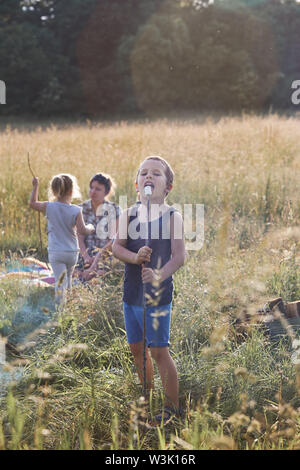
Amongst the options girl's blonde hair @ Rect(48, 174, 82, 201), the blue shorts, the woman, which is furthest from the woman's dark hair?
the blue shorts

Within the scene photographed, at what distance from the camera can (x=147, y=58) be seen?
96.8 ft

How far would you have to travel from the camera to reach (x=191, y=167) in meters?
6.70

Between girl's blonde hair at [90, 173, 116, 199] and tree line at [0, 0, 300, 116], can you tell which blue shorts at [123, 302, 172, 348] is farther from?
tree line at [0, 0, 300, 116]

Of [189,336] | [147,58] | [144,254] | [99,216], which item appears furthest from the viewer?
[147,58]

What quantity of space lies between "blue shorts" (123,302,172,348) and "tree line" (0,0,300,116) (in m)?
28.2

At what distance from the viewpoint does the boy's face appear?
211 cm

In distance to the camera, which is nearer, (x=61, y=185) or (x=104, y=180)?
(x=61, y=185)

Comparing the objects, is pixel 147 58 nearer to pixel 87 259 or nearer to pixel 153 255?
pixel 87 259

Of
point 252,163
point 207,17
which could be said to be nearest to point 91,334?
point 252,163

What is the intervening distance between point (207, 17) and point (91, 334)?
3329 centimetres

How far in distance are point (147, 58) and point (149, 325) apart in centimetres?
2952

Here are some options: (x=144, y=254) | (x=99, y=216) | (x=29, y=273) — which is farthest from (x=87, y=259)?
(x=144, y=254)

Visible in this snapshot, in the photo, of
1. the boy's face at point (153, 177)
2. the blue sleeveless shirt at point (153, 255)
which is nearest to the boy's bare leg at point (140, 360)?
the blue sleeveless shirt at point (153, 255)

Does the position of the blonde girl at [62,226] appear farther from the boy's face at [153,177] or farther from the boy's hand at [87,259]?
the boy's face at [153,177]
